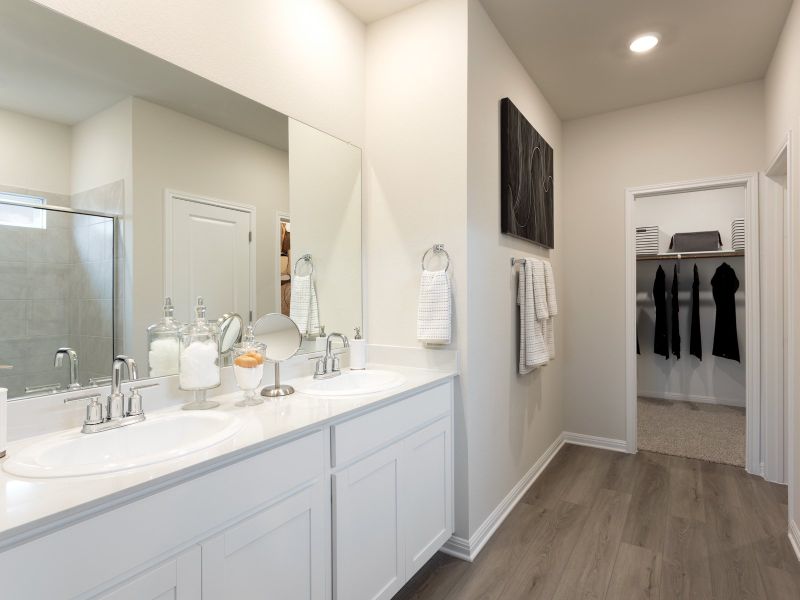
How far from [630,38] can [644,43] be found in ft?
0.33

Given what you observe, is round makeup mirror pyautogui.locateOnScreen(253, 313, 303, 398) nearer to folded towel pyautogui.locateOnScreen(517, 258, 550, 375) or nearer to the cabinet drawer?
the cabinet drawer

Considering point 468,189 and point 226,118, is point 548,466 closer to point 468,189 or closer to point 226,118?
point 468,189

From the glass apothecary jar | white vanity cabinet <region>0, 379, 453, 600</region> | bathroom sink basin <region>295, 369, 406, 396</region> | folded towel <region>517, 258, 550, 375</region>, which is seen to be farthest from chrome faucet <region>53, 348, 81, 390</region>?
folded towel <region>517, 258, 550, 375</region>

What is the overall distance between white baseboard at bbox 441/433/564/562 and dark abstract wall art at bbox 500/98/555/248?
1.48 m

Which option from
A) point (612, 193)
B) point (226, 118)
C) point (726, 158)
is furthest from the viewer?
point (612, 193)

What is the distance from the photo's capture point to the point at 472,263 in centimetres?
213

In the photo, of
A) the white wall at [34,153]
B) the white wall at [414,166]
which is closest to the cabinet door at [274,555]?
the white wall at [414,166]

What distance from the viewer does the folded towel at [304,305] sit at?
79.7 inches

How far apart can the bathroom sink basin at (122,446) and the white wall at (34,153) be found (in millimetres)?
685

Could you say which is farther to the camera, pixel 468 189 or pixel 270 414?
pixel 468 189

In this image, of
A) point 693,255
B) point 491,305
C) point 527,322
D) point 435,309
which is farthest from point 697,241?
point 435,309

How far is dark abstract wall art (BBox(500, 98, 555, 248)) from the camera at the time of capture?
2.45 metres

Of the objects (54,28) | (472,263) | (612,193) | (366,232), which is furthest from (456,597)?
(612,193)

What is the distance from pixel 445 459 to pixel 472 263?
90cm
